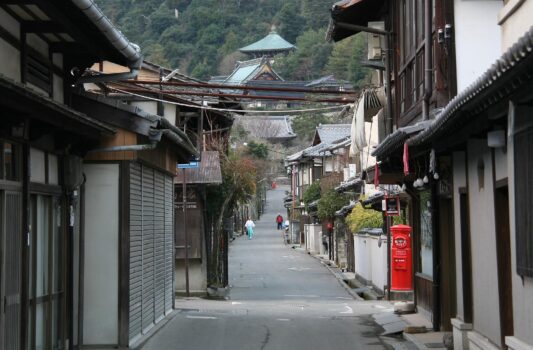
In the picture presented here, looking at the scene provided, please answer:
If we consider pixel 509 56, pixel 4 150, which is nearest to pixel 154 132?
pixel 4 150

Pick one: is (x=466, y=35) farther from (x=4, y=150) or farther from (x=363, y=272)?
(x=363, y=272)

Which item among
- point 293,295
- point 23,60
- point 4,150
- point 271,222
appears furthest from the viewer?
point 271,222

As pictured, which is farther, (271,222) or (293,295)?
(271,222)

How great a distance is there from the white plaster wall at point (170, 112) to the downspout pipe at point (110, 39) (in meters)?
11.8

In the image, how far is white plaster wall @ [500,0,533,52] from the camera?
32.0ft

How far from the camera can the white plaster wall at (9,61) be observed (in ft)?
33.4

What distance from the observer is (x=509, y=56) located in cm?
658

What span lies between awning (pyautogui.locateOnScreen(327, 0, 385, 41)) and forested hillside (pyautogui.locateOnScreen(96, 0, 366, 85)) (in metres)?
78.8

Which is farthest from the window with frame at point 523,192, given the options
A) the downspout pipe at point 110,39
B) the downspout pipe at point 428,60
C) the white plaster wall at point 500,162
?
the downspout pipe at point 428,60

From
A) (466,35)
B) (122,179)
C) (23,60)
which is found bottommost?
(122,179)

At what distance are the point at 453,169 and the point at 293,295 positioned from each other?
16.9 metres

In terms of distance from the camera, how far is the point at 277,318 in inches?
767

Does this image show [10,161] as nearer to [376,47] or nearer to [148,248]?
[148,248]

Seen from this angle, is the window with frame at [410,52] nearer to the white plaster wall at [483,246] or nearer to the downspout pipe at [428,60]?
the downspout pipe at [428,60]
